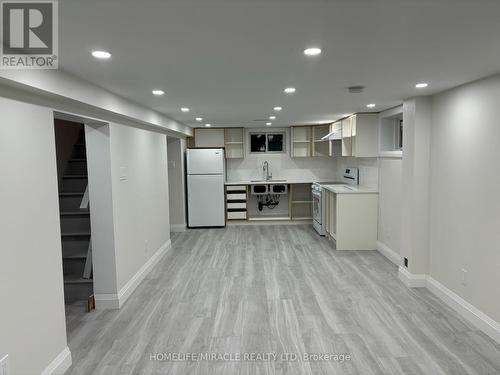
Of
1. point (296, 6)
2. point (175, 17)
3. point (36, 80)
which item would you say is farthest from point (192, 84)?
point (296, 6)

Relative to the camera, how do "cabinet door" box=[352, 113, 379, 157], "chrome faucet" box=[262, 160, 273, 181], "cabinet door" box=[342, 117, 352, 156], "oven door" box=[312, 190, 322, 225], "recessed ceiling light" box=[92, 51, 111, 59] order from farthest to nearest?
"chrome faucet" box=[262, 160, 273, 181], "oven door" box=[312, 190, 322, 225], "cabinet door" box=[342, 117, 352, 156], "cabinet door" box=[352, 113, 379, 157], "recessed ceiling light" box=[92, 51, 111, 59]

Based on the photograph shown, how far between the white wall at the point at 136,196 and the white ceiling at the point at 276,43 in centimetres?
86

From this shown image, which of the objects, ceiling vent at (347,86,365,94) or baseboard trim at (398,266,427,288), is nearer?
ceiling vent at (347,86,365,94)

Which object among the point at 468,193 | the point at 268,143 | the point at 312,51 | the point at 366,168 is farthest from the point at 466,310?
the point at 268,143

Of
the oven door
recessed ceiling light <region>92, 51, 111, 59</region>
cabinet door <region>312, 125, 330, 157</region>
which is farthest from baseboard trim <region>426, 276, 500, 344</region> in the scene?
cabinet door <region>312, 125, 330, 157</region>

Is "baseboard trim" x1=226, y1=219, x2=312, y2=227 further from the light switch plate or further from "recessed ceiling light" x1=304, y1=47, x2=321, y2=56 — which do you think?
"recessed ceiling light" x1=304, y1=47, x2=321, y2=56

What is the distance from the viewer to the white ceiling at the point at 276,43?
4.94 feet

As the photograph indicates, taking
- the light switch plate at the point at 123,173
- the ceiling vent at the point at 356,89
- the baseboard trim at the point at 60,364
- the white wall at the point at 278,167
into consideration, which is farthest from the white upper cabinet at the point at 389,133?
→ the baseboard trim at the point at 60,364

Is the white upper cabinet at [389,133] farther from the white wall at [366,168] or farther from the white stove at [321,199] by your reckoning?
the white stove at [321,199]

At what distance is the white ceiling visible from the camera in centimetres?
151

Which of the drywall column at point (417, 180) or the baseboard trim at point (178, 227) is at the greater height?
the drywall column at point (417, 180)

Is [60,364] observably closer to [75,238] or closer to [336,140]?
[75,238]

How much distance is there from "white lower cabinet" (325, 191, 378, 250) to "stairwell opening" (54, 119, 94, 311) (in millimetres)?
3746

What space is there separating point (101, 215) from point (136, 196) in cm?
78
